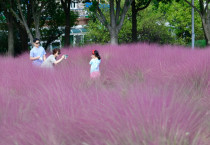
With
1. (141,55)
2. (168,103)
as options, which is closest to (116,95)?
(168,103)

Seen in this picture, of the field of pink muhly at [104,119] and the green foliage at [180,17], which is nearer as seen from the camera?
the field of pink muhly at [104,119]

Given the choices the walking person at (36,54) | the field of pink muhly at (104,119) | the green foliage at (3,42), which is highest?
the green foliage at (3,42)

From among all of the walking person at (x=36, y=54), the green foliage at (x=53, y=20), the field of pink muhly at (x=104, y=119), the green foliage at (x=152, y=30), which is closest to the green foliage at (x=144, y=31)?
the green foliage at (x=152, y=30)

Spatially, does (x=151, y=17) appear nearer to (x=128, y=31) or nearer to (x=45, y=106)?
(x=128, y=31)

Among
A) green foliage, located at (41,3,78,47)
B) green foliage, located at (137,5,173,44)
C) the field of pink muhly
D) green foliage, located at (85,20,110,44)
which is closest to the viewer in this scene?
the field of pink muhly

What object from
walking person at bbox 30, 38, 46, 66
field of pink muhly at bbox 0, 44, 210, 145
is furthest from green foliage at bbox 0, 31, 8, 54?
field of pink muhly at bbox 0, 44, 210, 145

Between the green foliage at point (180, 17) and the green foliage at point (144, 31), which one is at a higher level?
the green foliage at point (180, 17)

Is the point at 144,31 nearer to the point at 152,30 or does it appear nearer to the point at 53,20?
the point at 152,30

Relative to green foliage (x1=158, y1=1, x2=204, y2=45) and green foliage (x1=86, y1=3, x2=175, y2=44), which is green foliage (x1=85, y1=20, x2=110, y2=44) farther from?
green foliage (x1=158, y1=1, x2=204, y2=45)

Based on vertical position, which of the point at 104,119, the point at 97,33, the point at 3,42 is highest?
the point at 97,33

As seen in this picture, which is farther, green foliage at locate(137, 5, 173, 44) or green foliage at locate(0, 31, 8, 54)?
green foliage at locate(137, 5, 173, 44)

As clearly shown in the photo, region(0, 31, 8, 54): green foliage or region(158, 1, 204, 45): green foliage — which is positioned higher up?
region(158, 1, 204, 45): green foliage

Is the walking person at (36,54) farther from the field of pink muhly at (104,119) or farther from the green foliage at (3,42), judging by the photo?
the green foliage at (3,42)

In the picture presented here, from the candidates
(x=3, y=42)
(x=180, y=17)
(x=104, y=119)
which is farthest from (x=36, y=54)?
(x=180, y=17)
